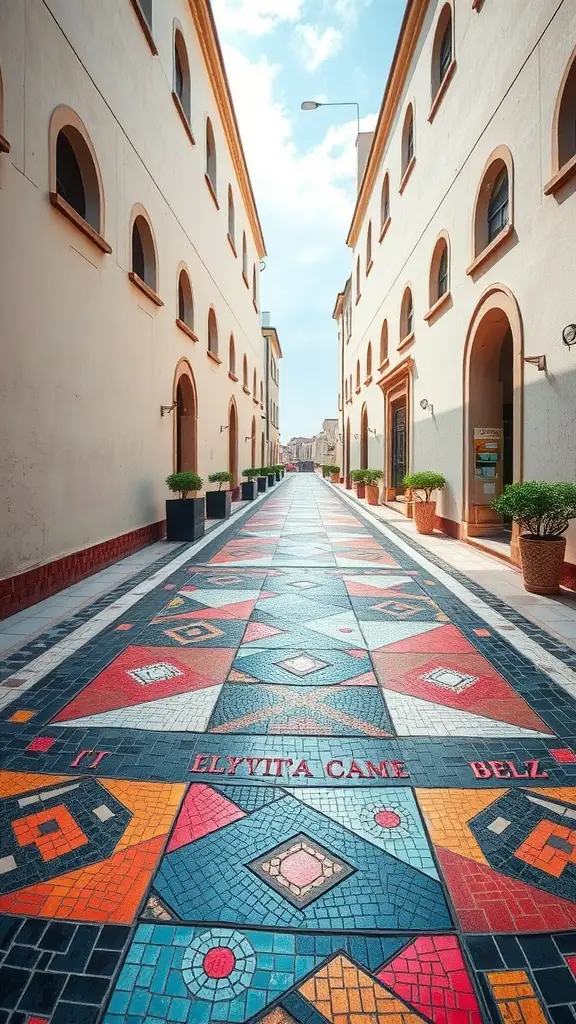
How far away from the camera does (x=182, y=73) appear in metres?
11.4

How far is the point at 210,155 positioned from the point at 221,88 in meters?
1.64

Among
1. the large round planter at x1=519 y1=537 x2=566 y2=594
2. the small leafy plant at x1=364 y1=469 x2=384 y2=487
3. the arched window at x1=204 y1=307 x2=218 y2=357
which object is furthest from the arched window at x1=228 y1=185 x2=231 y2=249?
the large round planter at x1=519 y1=537 x2=566 y2=594

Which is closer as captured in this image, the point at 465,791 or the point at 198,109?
the point at 465,791

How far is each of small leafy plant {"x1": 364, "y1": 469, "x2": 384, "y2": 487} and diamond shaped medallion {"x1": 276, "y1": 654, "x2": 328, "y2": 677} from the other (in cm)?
1332

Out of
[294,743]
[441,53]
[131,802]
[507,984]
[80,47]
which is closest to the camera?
[507,984]

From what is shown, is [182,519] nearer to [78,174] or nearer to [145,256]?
[145,256]

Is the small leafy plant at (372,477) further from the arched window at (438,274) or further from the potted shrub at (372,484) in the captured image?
the arched window at (438,274)

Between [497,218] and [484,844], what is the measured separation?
8.59 m

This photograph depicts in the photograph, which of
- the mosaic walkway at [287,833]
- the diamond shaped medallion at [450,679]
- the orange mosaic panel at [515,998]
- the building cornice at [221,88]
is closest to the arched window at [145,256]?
the building cornice at [221,88]

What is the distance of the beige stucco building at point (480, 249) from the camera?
5730mm

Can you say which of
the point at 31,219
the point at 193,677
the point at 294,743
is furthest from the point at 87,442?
the point at 294,743

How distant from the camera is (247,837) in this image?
6.50 feet

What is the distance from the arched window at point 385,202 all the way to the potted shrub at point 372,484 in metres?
7.28

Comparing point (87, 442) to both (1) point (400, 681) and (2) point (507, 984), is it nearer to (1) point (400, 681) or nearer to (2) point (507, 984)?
(1) point (400, 681)
